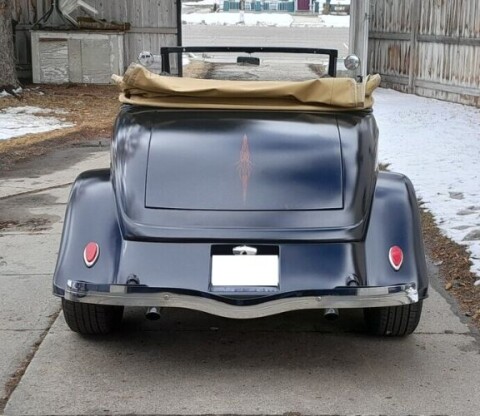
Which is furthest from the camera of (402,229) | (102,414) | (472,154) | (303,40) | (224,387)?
(303,40)

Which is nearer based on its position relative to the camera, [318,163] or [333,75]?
[318,163]

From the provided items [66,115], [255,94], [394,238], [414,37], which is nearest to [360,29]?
[414,37]

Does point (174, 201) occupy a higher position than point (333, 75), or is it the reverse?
point (333, 75)

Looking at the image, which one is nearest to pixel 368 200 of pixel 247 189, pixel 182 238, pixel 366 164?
pixel 366 164

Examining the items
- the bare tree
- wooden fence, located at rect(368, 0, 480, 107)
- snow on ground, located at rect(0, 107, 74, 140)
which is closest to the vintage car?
snow on ground, located at rect(0, 107, 74, 140)

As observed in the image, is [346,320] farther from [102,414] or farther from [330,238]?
[102,414]

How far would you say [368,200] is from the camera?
13.2 feet

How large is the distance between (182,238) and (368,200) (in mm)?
951

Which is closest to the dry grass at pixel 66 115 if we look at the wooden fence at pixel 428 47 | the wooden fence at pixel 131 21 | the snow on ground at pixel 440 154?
the wooden fence at pixel 131 21

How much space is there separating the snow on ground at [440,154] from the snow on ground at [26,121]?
490 centimetres

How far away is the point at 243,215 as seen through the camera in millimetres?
3889

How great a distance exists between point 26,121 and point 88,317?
29.0ft

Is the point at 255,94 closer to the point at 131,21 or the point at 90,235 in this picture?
the point at 90,235

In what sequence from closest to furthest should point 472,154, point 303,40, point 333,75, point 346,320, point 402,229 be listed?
→ point 402,229 < point 346,320 < point 333,75 < point 472,154 < point 303,40
